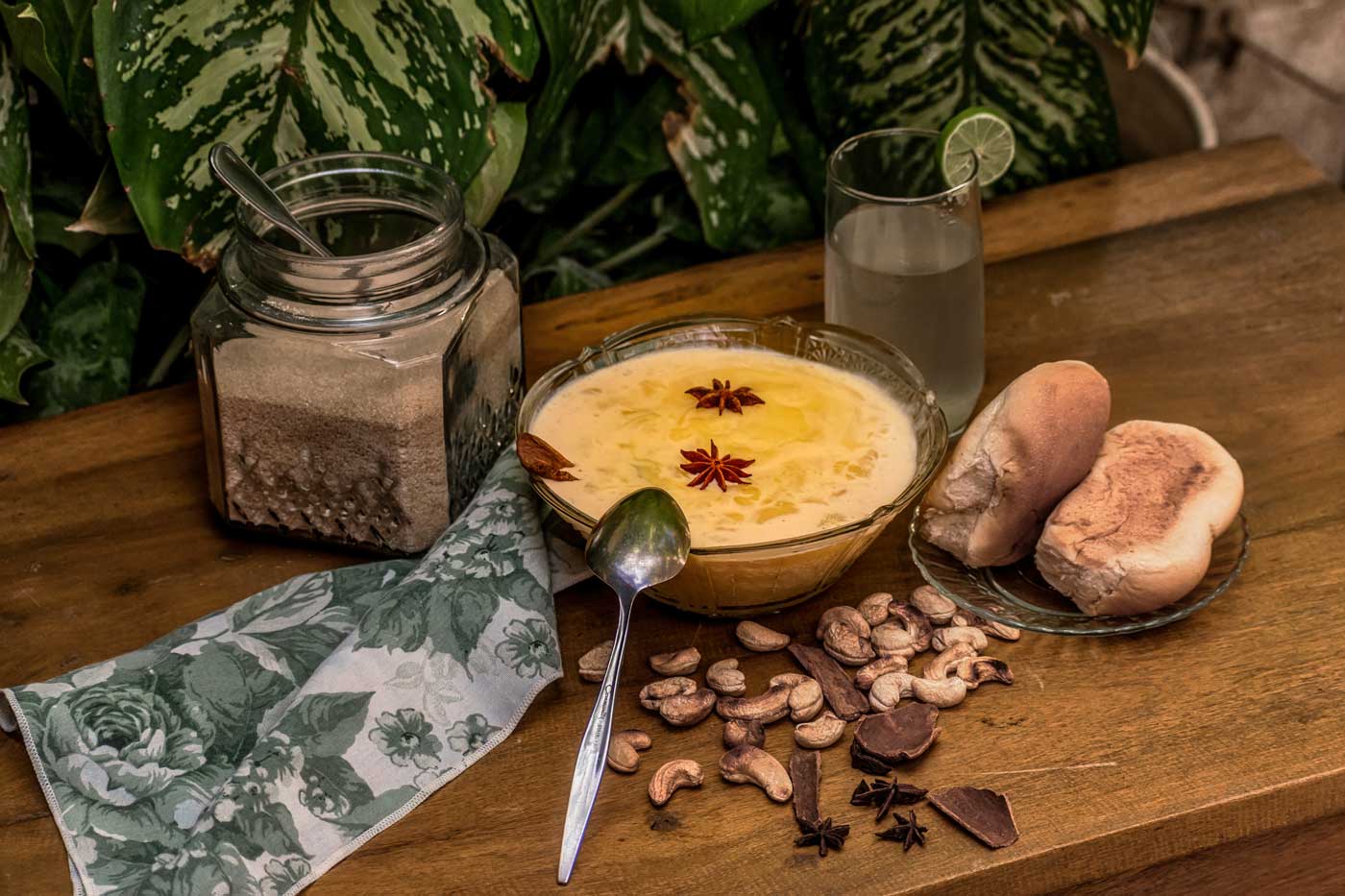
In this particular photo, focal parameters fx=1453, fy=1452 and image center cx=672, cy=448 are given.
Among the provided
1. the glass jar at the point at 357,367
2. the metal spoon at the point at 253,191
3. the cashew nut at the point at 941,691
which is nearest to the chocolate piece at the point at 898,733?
the cashew nut at the point at 941,691

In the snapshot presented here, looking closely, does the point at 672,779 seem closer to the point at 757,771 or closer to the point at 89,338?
the point at 757,771

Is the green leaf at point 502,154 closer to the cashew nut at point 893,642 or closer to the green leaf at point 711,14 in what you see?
the green leaf at point 711,14

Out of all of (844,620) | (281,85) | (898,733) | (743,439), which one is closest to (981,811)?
(898,733)

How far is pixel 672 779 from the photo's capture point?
2.72 ft

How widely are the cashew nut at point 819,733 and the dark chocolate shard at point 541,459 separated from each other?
0.73 feet

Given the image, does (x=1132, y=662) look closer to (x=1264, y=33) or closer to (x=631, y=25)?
(x=631, y=25)

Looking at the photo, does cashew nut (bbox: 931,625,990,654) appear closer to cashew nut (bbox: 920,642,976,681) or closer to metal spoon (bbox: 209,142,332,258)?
cashew nut (bbox: 920,642,976,681)

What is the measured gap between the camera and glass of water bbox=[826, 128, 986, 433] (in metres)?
1.06

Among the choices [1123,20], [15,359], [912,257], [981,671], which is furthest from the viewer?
[1123,20]

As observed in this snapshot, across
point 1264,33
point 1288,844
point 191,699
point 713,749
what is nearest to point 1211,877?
point 1288,844

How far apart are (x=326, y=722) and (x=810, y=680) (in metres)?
0.29

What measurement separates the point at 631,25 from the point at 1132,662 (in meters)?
A: 0.76

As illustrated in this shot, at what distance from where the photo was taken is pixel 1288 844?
866mm

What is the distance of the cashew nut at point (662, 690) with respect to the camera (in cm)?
89
